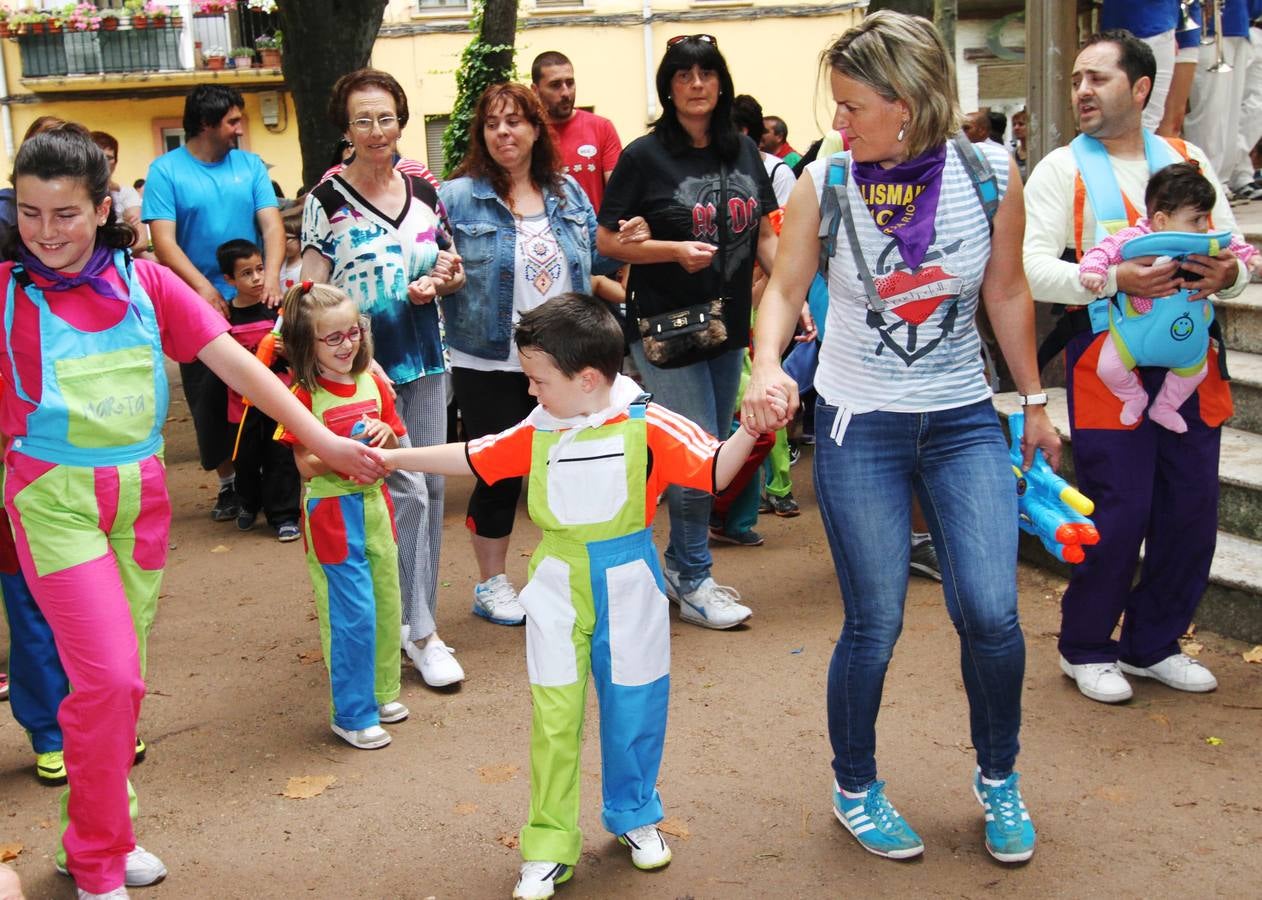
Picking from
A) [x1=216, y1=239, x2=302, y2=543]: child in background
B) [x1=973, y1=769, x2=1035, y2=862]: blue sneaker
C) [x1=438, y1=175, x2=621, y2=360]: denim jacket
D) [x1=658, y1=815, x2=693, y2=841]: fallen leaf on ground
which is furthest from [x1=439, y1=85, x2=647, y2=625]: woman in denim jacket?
[x1=973, y1=769, x2=1035, y2=862]: blue sneaker

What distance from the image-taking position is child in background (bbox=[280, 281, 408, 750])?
475 centimetres

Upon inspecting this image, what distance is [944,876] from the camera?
381 cm

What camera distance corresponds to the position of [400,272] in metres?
5.35

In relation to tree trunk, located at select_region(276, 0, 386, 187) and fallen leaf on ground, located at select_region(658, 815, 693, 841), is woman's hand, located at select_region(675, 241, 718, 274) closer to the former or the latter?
fallen leaf on ground, located at select_region(658, 815, 693, 841)

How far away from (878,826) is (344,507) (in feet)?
6.77

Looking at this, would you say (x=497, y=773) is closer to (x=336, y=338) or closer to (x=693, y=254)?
(x=336, y=338)

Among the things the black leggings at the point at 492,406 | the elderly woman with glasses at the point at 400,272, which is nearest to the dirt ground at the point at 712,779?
the elderly woman with glasses at the point at 400,272

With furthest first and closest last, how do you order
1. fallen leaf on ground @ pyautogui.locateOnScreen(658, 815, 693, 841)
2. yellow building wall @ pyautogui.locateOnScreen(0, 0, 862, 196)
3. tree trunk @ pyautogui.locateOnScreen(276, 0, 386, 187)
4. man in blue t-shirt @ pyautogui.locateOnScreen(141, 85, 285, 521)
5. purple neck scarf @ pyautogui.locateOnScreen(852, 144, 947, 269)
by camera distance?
yellow building wall @ pyautogui.locateOnScreen(0, 0, 862, 196), tree trunk @ pyautogui.locateOnScreen(276, 0, 386, 187), man in blue t-shirt @ pyautogui.locateOnScreen(141, 85, 285, 521), fallen leaf on ground @ pyautogui.locateOnScreen(658, 815, 693, 841), purple neck scarf @ pyautogui.locateOnScreen(852, 144, 947, 269)

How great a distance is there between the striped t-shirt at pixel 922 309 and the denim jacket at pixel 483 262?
7.24 feet

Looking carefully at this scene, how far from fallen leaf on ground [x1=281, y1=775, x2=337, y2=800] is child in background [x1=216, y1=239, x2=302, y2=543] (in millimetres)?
3390

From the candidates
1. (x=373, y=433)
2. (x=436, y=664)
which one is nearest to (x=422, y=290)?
(x=373, y=433)

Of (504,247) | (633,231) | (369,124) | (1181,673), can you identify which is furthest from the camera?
(504,247)

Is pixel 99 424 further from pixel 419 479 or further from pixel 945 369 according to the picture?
pixel 945 369

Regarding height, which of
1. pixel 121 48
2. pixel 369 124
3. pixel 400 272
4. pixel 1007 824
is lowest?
pixel 1007 824
